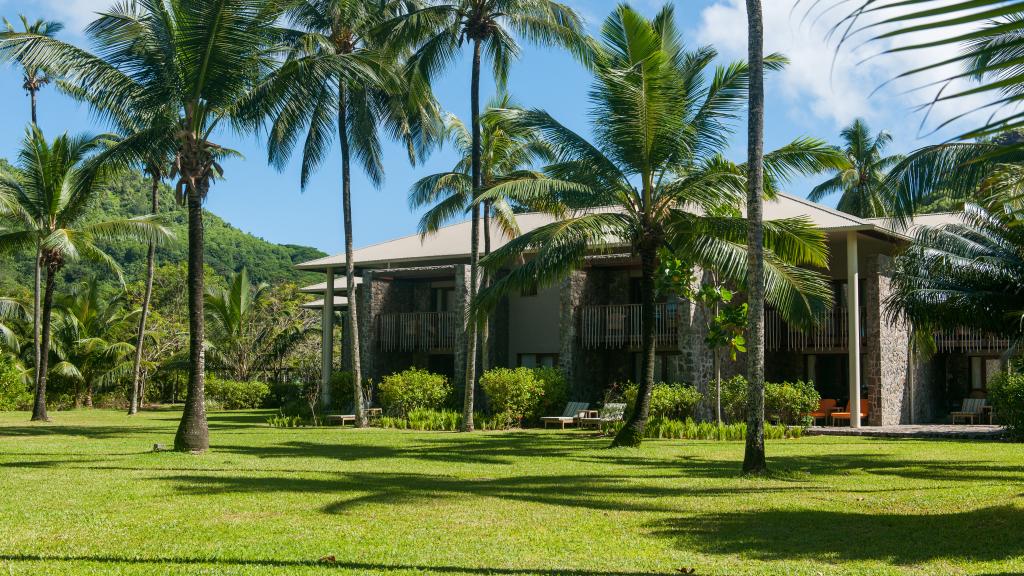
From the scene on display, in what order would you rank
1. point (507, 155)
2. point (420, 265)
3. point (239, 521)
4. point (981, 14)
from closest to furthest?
point (981, 14) → point (239, 521) → point (507, 155) → point (420, 265)

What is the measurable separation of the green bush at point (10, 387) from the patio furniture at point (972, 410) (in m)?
29.7

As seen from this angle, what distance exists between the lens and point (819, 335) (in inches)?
962

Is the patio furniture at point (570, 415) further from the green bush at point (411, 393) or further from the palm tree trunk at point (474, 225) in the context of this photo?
the green bush at point (411, 393)

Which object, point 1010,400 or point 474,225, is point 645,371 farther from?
point 1010,400

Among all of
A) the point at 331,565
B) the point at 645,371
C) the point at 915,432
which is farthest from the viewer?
the point at 915,432

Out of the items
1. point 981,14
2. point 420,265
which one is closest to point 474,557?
point 981,14

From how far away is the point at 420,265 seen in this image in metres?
30.6

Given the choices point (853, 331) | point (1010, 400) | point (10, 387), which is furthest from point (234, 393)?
point (1010, 400)

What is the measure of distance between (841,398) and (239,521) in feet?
68.1

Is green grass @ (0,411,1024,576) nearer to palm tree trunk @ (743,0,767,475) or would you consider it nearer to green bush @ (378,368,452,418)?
palm tree trunk @ (743,0,767,475)

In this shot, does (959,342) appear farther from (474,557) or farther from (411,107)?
(474,557)

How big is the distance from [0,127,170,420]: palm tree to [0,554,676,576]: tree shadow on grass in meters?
18.4

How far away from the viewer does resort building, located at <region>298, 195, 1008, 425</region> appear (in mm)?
23141

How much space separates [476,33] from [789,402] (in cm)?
1163
